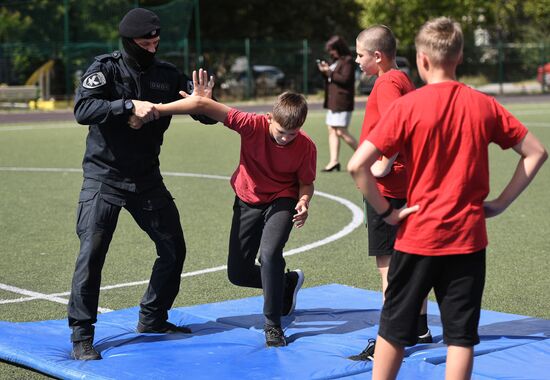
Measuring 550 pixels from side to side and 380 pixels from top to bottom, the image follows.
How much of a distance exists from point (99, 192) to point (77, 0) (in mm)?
29258

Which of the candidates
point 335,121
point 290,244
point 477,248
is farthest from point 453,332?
point 335,121

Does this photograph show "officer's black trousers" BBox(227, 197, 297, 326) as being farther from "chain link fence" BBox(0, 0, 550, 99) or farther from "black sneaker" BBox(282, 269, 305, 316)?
"chain link fence" BBox(0, 0, 550, 99)

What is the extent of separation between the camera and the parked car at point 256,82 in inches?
1556

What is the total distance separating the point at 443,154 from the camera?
4.27 metres

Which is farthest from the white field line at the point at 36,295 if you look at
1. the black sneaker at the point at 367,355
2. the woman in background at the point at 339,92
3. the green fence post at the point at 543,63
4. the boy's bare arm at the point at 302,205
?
the green fence post at the point at 543,63

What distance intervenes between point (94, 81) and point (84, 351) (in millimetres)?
1522

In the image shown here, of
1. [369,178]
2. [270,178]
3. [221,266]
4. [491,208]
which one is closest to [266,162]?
[270,178]

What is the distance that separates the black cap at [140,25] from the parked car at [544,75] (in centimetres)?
3866

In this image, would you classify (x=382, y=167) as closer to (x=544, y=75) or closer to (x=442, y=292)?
(x=442, y=292)

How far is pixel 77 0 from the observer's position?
33.8 metres

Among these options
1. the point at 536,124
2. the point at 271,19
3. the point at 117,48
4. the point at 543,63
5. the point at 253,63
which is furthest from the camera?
the point at 271,19

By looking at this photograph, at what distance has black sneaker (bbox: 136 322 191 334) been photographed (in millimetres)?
6262

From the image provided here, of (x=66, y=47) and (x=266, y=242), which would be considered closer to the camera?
(x=266, y=242)

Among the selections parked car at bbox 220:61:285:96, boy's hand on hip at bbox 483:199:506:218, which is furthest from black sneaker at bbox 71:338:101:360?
parked car at bbox 220:61:285:96
